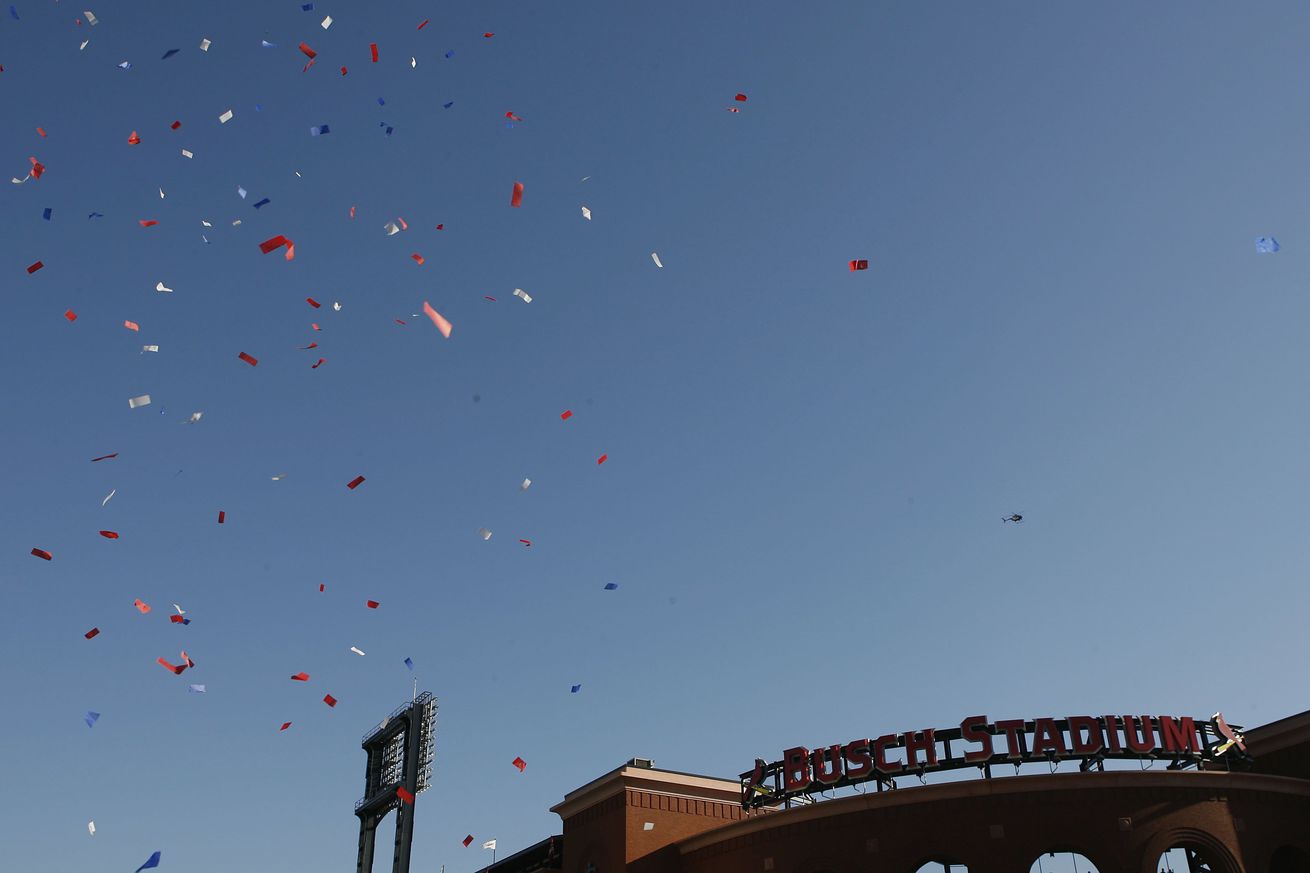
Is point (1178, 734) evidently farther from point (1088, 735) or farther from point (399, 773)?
point (399, 773)

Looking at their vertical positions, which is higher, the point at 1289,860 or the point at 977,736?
the point at 977,736

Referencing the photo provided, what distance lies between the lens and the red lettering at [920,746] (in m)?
39.7

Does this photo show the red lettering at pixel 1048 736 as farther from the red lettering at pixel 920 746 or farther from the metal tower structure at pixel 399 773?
the metal tower structure at pixel 399 773

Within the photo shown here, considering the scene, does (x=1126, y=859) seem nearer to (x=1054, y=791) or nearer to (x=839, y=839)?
(x=1054, y=791)

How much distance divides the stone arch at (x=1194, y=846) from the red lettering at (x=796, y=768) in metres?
12.2

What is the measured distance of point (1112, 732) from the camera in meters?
38.3

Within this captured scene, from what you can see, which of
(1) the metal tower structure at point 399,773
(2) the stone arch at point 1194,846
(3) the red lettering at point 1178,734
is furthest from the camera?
(1) the metal tower structure at point 399,773

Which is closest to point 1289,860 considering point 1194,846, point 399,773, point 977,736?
point 1194,846

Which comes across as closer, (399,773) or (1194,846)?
(1194,846)

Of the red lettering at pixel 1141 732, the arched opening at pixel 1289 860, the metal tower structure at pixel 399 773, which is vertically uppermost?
the metal tower structure at pixel 399 773

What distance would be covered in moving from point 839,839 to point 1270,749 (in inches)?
673

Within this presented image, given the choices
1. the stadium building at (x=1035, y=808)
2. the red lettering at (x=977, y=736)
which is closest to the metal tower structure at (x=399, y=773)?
the stadium building at (x=1035, y=808)

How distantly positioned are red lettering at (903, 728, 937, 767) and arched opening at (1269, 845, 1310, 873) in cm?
1117

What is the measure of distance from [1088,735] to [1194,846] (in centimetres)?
459
